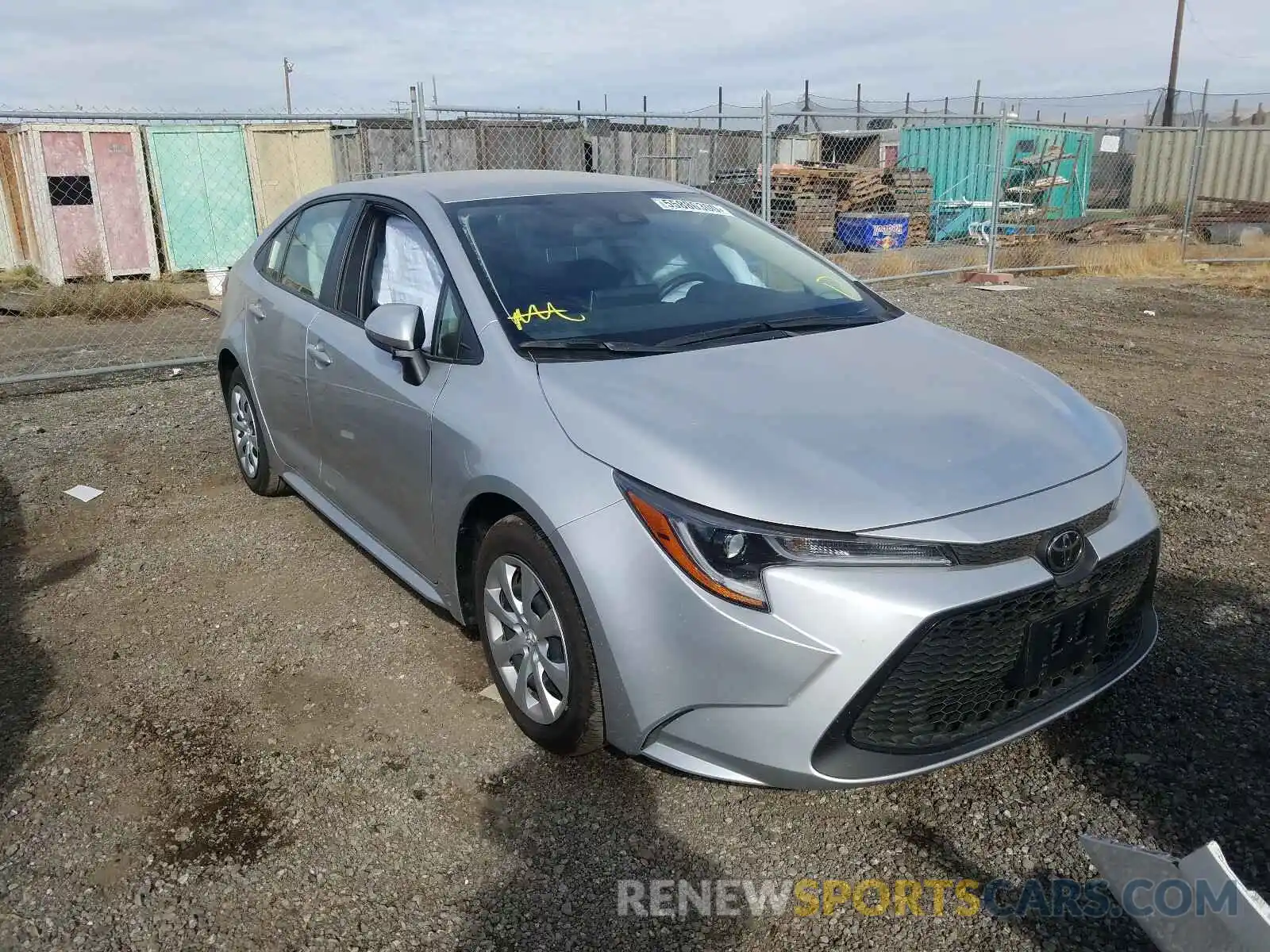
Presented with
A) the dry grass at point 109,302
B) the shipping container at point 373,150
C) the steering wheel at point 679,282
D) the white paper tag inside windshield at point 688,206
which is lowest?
the dry grass at point 109,302

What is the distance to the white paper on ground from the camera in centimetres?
534

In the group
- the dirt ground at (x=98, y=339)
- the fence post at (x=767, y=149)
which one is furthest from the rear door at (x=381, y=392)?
the fence post at (x=767, y=149)

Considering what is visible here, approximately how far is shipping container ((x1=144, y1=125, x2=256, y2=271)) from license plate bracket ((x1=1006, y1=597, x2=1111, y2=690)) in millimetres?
16056

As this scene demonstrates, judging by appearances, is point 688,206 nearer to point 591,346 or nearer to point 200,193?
point 591,346

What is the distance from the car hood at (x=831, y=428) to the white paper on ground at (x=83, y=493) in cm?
359

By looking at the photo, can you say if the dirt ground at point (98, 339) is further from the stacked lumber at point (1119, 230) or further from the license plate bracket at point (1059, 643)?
the stacked lumber at point (1119, 230)

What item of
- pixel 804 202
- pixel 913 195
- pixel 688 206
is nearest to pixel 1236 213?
pixel 913 195

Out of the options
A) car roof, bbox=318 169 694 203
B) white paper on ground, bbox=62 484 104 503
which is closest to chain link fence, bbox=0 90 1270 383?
white paper on ground, bbox=62 484 104 503

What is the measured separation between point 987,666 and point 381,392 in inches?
85.3

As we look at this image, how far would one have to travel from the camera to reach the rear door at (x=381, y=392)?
3.29 meters

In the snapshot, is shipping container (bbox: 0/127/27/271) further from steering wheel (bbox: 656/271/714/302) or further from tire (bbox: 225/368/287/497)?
steering wheel (bbox: 656/271/714/302)

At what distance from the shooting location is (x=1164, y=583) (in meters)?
3.95

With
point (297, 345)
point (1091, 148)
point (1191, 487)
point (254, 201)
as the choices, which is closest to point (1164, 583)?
point (1191, 487)

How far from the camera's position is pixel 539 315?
3.19 meters
